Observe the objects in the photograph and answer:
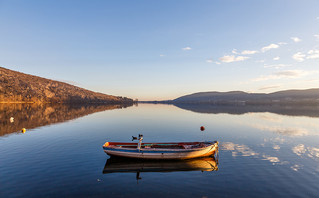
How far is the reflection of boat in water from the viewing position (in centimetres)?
2102

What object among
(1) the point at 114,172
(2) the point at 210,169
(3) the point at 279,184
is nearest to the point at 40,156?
(1) the point at 114,172

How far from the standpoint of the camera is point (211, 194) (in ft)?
50.5

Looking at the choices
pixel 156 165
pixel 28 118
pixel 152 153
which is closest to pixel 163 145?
pixel 152 153

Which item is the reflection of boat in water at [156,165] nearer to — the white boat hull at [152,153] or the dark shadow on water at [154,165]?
the dark shadow on water at [154,165]

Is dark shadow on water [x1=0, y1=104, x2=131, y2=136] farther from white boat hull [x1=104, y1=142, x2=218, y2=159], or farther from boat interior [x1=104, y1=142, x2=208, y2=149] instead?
white boat hull [x1=104, y1=142, x2=218, y2=159]

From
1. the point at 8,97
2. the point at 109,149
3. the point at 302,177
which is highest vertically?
the point at 8,97

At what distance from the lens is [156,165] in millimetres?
22406

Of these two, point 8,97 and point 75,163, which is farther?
point 8,97

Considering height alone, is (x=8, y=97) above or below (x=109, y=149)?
above

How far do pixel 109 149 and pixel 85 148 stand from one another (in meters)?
8.57

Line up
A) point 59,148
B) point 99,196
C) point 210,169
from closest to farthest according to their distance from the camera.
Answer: point 99,196 → point 210,169 → point 59,148

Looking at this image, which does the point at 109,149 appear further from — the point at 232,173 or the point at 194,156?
the point at 232,173

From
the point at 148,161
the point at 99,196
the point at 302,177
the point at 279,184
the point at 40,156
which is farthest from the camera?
the point at 40,156

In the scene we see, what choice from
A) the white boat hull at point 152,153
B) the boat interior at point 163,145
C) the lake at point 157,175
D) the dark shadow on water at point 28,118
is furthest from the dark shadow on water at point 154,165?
the dark shadow on water at point 28,118
